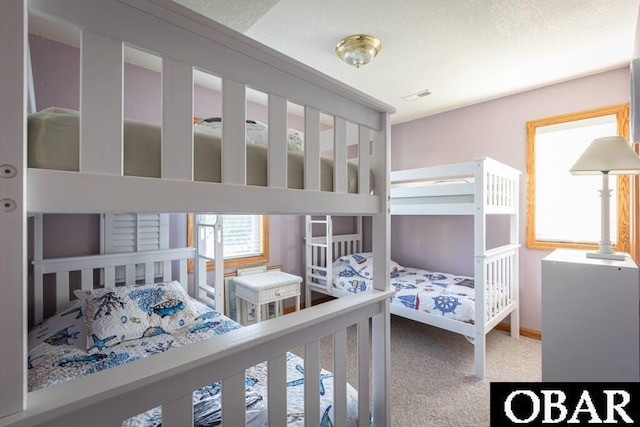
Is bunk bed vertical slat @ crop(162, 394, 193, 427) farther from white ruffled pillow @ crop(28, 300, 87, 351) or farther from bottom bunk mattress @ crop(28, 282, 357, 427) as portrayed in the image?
white ruffled pillow @ crop(28, 300, 87, 351)

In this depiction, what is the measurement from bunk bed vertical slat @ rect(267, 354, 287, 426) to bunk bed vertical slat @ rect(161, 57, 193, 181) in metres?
0.56

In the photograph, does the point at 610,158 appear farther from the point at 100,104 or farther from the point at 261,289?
the point at 261,289

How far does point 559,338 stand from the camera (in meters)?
1.40

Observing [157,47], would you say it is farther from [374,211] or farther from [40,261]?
[40,261]

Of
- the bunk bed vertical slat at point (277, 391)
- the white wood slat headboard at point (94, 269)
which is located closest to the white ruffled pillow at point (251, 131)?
the bunk bed vertical slat at point (277, 391)

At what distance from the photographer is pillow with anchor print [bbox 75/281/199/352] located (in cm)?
174

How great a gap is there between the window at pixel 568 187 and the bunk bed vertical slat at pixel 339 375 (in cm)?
276

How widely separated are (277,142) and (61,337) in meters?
1.89

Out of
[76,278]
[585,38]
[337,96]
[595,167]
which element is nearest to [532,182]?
[585,38]

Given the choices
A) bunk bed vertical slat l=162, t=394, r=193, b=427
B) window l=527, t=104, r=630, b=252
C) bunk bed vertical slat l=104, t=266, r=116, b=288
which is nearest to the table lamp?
window l=527, t=104, r=630, b=252

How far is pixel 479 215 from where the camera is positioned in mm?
2270

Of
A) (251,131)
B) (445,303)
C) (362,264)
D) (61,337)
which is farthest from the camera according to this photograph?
(362,264)

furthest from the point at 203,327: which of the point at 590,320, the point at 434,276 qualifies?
the point at 434,276

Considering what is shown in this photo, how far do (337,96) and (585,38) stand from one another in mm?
2128
